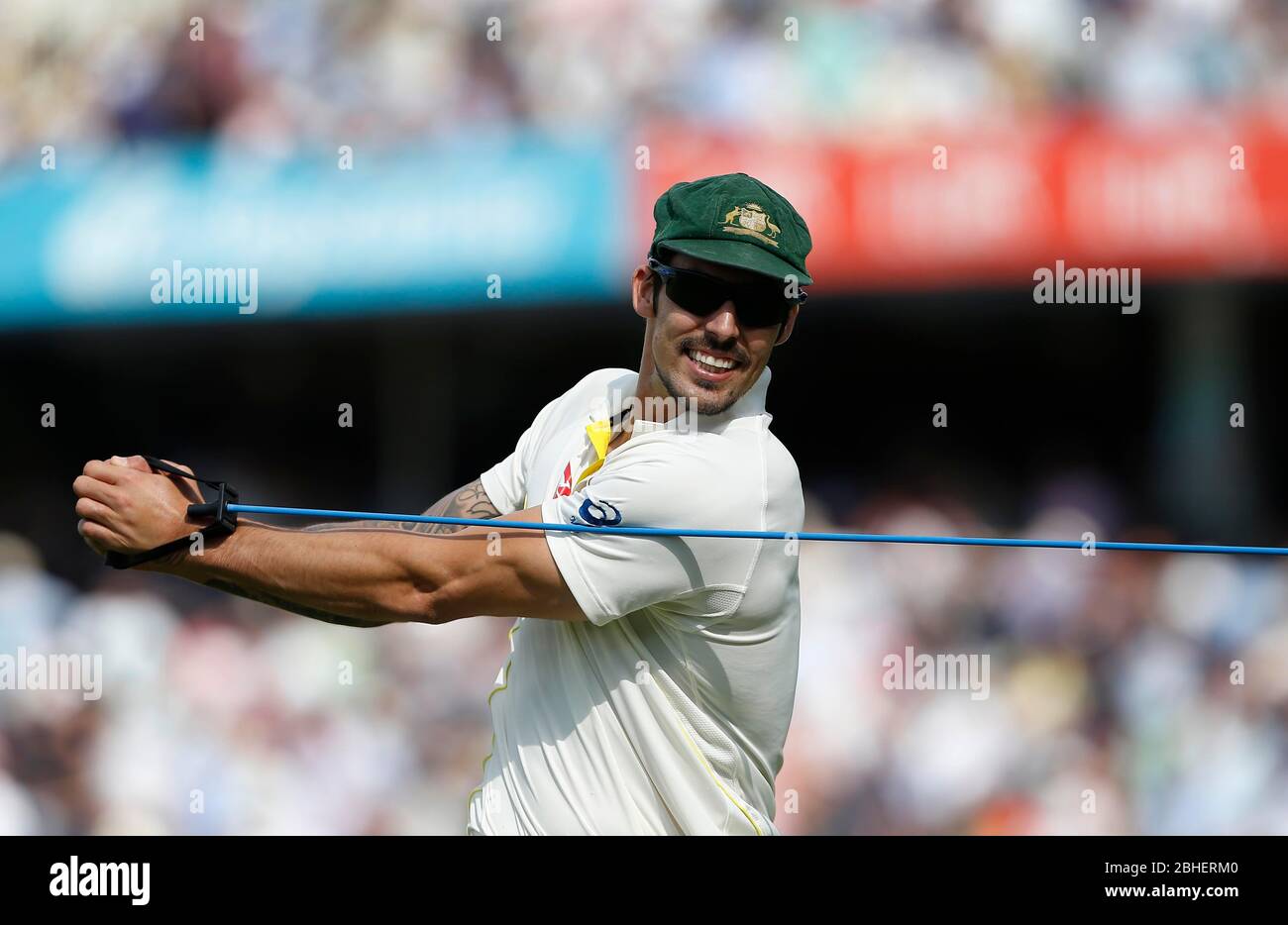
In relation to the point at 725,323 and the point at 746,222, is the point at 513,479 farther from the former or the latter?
the point at 746,222

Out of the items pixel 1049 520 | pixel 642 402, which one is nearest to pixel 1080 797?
pixel 1049 520

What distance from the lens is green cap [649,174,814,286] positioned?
2.21 metres

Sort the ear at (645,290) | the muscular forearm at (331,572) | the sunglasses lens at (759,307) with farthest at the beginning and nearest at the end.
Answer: the ear at (645,290) → the sunglasses lens at (759,307) → the muscular forearm at (331,572)

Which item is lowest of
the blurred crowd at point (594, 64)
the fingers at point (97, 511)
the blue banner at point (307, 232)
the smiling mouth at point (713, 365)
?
the fingers at point (97, 511)

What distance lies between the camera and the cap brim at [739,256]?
86.4 inches

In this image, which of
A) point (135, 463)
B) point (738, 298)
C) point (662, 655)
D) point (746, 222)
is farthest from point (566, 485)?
point (135, 463)

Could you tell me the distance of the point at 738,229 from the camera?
2217 mm

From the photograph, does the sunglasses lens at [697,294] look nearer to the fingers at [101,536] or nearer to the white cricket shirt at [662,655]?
the white cricket shirt at [662,655]

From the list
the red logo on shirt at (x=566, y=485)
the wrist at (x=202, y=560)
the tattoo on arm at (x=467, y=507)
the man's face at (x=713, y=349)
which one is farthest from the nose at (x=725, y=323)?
the wrist at (x=202, y=560)

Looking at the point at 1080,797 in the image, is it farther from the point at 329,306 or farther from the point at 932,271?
the point at 329,306

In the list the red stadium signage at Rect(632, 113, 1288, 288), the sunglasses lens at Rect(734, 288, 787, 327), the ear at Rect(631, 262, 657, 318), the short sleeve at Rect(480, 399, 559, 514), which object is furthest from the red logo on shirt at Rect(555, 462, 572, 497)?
the red stadium signage at Rect(632, 113, 1288, 288)

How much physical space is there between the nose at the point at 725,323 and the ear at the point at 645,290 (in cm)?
14

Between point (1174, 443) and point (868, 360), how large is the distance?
4.50 ft

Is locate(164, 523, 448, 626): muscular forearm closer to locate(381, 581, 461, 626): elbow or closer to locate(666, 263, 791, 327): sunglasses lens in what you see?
locate(381, 581, 461, 626): elbow
